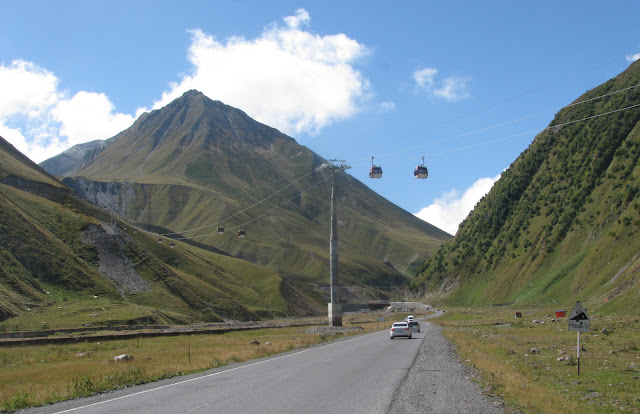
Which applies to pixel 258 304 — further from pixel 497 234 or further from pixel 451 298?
pixel 497 234

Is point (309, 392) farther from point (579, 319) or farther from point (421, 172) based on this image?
point (421, 172)

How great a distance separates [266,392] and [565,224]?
98.1 meters

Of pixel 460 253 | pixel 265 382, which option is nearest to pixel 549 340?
pixel 265 382

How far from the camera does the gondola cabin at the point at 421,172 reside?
4994cm

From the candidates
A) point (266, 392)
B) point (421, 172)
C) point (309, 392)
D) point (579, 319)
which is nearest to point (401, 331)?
point (421, 172)

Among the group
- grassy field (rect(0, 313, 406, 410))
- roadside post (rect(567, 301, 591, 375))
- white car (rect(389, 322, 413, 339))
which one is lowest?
white car (rect(389, 322, 413, 339))

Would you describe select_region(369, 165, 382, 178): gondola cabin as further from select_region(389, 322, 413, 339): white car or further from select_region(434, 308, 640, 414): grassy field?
select_region(434, 308, 640, 414): grassy field

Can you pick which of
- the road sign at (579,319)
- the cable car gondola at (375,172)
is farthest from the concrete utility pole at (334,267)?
the road sign at (579,319)

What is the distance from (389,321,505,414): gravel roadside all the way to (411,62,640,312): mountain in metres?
41.2

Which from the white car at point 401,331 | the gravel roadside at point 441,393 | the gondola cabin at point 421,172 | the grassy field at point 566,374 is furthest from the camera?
the gondola cabin at point 421,172

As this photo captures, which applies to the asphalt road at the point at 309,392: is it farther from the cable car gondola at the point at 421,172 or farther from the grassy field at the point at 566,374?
the cable car gondola at the point at 421,172

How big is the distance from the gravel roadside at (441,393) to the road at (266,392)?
47cm

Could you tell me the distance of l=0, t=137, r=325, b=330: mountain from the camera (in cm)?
7725

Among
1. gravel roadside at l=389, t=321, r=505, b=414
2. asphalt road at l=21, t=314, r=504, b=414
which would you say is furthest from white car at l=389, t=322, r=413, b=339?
gravel roadside at l=389, t=321, r=505, b=414
